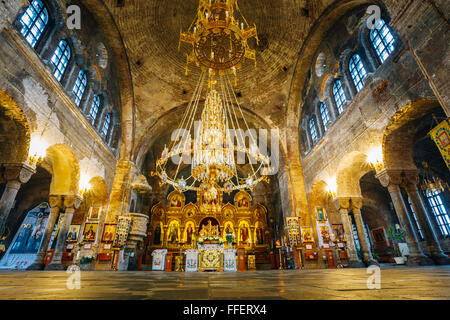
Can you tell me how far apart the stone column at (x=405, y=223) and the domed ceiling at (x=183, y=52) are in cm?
754

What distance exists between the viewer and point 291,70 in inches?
506

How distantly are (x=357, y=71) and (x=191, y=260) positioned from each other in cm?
1087

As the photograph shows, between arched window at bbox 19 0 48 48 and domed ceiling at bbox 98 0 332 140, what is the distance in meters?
3.09

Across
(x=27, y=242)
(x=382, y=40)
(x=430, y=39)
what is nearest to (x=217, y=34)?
(x=430, y=39)

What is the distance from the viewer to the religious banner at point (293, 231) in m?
11.0

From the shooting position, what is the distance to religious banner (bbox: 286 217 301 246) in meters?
11.0

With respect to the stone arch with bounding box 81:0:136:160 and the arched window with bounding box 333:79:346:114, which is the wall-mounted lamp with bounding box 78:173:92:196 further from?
the arched window with bounding box 333:79:346:114

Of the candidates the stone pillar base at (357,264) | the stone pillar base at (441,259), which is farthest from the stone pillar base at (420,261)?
the stone pillar base at (357,264)

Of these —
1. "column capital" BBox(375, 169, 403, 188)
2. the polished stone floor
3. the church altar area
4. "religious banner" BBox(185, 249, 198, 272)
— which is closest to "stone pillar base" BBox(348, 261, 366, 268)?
"column capital" BBox(375, 169, 403, 188)

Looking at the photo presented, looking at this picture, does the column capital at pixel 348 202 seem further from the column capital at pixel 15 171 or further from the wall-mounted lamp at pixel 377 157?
the column capital at pixel 15 171

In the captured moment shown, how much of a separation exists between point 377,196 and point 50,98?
19.6 meters

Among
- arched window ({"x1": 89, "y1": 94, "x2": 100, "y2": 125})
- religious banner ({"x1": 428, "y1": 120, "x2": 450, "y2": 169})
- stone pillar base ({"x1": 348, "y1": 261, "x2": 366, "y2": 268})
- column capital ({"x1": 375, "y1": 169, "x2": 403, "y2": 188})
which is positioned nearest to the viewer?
religious banner ({"x1": 428, "y1": 120, "x2": 450, "y2": 169})

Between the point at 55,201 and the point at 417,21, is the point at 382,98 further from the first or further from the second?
the point at 55,201

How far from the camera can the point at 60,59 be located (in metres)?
8.60
